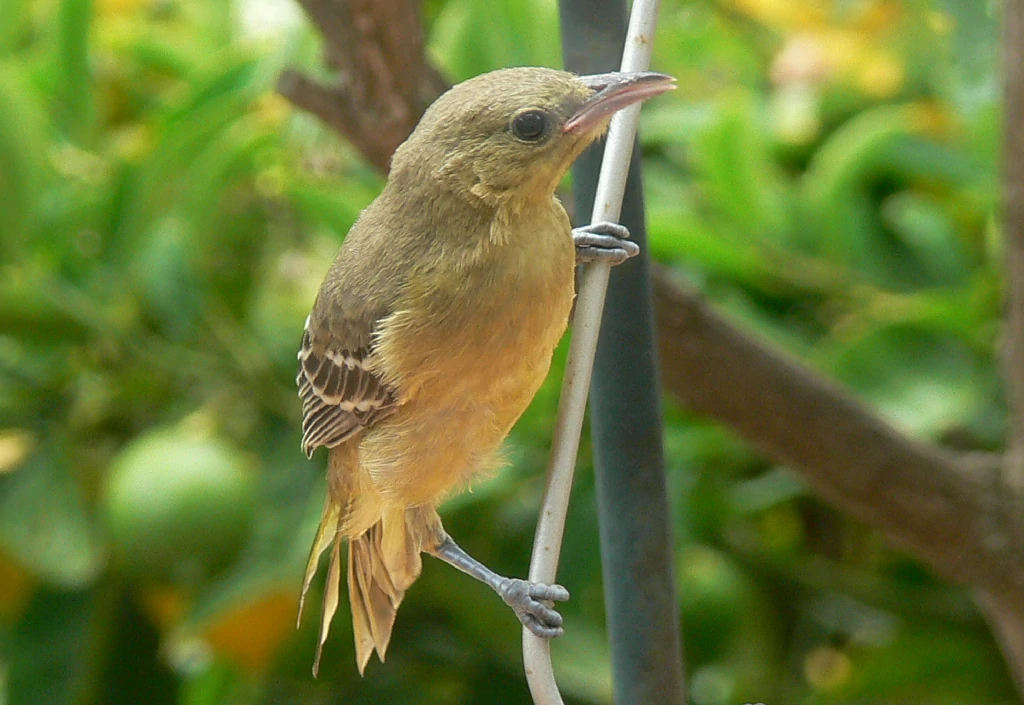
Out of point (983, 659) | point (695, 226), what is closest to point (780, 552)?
point (983, 659)

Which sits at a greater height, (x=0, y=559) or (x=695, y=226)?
(x=695, y=226)

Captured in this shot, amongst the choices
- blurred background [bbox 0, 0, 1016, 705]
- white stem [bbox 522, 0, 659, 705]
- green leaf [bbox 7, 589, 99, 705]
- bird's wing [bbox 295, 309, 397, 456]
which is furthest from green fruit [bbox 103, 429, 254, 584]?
white stem [bbox 522, 0, 659, 705]

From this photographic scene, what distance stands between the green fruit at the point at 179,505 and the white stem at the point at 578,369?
1.57 ft

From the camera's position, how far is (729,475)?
130cm

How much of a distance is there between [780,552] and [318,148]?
659 mm

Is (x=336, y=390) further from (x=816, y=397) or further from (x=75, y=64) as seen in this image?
(x=75, y=64)

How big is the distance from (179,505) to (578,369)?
552 millimetres

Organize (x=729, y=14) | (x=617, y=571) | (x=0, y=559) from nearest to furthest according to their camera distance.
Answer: (x=617, y=571) < (x=0, y=559) < (x=729, y=14)

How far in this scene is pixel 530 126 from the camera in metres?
0.65

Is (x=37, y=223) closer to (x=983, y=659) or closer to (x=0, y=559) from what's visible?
(x=0, y=559)

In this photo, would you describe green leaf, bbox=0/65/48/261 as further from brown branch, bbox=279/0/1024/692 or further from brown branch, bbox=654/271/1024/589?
brown branch, bbox=654/271/1024/589

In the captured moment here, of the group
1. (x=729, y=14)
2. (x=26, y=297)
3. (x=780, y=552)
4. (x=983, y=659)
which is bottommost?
(x=983, y=659)

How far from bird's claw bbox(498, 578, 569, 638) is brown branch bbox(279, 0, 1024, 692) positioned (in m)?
0.34

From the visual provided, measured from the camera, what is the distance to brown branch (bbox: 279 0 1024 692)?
3.01 ft
